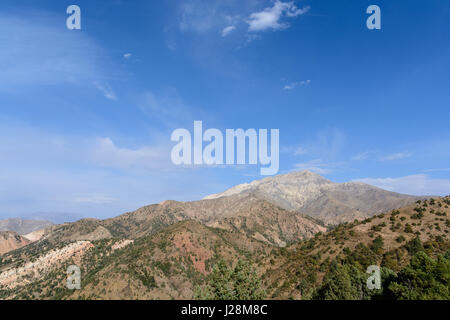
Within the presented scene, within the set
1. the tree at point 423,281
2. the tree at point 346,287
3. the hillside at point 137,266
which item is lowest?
the hillside at point 137,266

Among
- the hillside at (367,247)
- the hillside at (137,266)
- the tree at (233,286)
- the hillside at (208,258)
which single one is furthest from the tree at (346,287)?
the hillside at (137,266)

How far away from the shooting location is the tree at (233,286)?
39.9 m

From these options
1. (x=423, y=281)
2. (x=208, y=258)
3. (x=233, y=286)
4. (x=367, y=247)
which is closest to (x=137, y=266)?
(x=208, y=258)

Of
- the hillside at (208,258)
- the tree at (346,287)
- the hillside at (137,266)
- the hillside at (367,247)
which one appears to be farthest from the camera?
the hillside at (137,266)

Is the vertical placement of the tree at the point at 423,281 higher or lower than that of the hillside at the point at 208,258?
higher

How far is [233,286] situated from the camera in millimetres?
41562

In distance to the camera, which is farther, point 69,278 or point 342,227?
point 69,278

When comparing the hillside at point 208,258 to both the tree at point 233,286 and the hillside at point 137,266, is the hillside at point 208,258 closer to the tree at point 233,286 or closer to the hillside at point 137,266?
the hillside at point 137,266

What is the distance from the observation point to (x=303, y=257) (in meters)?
75.6

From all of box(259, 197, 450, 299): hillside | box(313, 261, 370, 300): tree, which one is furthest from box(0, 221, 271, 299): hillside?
box(313, 261, 370, 300): tree

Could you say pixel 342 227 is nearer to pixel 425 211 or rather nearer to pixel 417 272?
pixel 425 211
